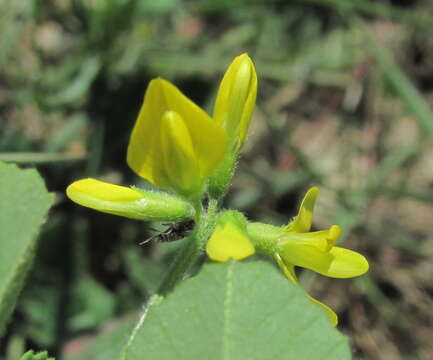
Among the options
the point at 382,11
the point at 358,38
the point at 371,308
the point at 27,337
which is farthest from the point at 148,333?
the point at 358,38

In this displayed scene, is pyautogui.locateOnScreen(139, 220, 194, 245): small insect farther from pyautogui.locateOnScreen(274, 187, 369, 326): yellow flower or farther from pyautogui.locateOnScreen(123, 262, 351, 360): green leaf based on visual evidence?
pyautogui.locateOnScreen(123, 262, 351, 360): green leaf

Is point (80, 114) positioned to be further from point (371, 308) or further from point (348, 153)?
point (371, 308)

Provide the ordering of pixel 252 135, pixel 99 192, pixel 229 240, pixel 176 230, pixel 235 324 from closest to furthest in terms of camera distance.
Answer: pixel 235 324, pixel 229 240, pixel 99 192, pixel 176 230, pixel 252 135

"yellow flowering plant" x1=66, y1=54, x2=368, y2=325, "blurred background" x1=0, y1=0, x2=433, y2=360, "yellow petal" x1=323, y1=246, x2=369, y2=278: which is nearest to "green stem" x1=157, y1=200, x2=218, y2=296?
"yellow flowering plant" x1=66, y1=54, x2=368, y2=325

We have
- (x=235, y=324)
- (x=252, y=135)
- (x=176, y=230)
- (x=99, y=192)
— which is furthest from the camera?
(x=252, y=135)

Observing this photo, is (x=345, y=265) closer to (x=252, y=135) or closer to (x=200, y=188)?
(x=200, y=188)

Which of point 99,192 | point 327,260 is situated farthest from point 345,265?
point 99,192

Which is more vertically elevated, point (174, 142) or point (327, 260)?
point (174, 142)
